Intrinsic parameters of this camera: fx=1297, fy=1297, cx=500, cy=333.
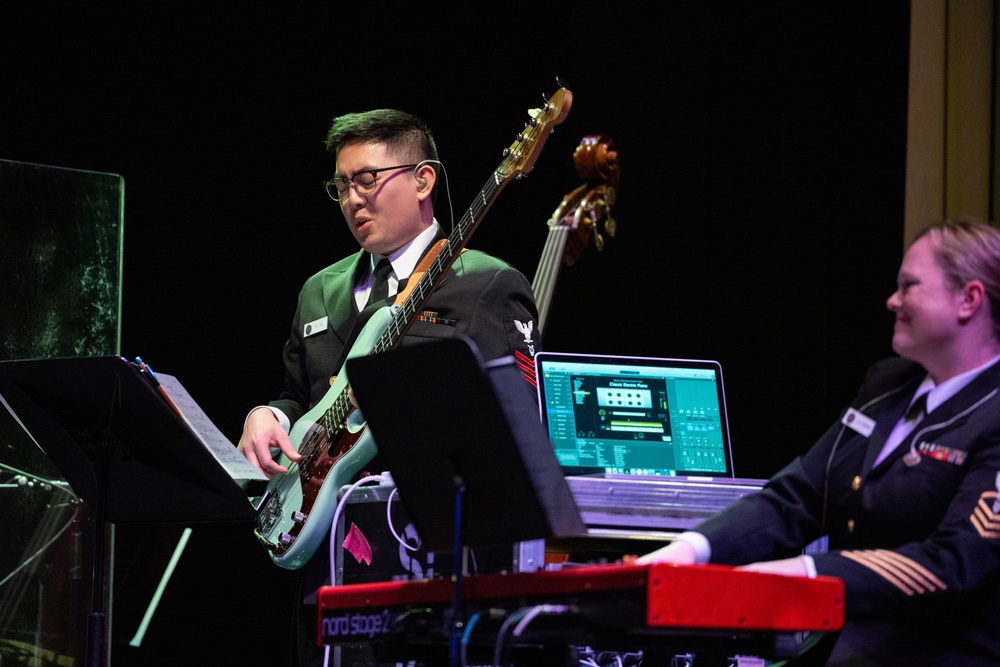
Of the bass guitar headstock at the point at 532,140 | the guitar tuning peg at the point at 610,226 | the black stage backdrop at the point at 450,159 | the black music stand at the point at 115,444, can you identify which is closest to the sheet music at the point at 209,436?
the black music stand at the point at 115,444

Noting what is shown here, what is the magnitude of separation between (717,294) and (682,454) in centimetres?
147

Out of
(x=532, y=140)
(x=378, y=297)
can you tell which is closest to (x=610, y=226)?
(x=532, y=140)

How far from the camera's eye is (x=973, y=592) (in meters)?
1.88

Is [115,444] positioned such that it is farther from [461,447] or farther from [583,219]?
[583,219]

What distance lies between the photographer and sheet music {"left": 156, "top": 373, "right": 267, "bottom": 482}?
2420 mm

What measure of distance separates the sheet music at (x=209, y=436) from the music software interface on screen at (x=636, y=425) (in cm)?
68

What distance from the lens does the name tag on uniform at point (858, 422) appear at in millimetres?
2154

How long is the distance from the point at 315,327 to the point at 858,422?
1522 millimetres

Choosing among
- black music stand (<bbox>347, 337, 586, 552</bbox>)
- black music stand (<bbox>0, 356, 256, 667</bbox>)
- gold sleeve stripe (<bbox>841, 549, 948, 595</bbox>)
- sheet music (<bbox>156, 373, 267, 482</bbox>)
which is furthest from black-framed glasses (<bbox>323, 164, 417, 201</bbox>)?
gold sleeve stripe (<bbox>841, 549, 948, 595</bbox>)

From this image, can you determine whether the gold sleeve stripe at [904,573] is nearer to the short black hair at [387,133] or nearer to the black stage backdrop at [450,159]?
the short black hair at [387,133]

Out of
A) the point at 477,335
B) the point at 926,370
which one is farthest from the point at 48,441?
the point at 926,370

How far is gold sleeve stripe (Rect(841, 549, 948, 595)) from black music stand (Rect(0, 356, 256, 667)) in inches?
46.6

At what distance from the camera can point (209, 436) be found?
8.12 ft

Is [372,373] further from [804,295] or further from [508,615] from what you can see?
[804,295]
